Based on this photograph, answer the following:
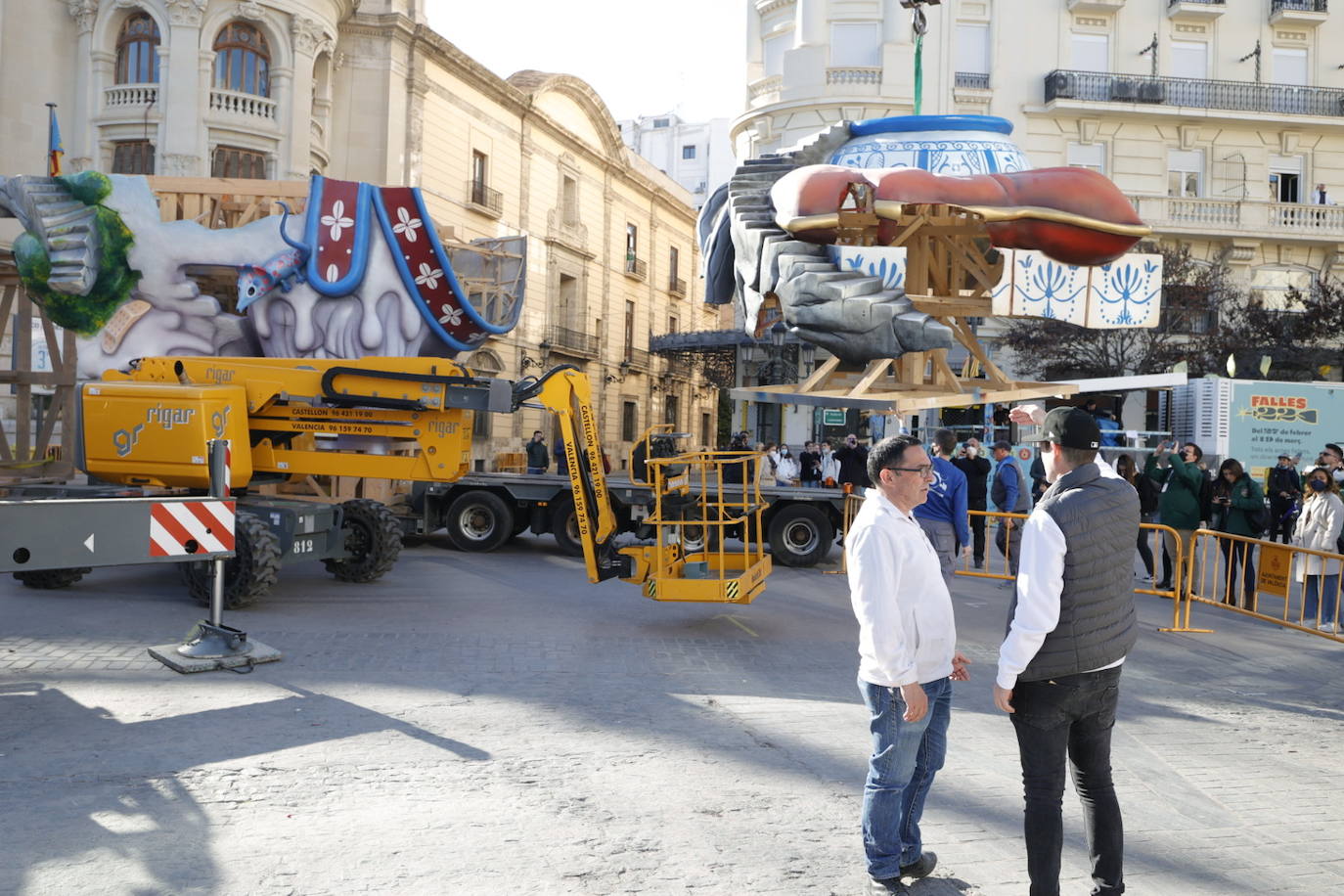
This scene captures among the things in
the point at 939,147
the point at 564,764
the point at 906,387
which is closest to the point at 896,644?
the point at 564,764

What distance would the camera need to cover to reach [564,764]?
5.71m

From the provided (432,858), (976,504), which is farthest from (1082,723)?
(976,504)

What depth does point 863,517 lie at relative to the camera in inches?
165

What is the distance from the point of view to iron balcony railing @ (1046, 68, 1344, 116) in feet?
93.9

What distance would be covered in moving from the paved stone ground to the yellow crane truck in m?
0.82

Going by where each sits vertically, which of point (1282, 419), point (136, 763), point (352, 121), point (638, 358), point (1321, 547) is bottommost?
point (136, 763)

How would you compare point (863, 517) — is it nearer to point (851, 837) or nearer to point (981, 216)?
point (851, 837)

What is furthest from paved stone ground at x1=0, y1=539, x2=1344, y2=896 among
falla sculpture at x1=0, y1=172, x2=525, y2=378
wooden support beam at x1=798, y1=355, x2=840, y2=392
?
falla sculpture at x1=0, y1=172, x2=525, y2=378

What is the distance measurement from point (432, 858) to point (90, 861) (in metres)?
1.32

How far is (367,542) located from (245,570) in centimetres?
223

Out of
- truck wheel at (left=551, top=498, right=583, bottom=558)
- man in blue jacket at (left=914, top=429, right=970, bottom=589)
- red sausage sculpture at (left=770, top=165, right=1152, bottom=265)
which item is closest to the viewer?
man in blue jacket at (left=914, top=429, right=970, bottom=589)

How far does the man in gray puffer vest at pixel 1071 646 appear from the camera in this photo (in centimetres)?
383

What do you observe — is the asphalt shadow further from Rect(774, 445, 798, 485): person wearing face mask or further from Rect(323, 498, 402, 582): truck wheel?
Rect(774, 445, 798, 485): person wearing face mask

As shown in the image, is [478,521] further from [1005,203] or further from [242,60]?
[242,60]
